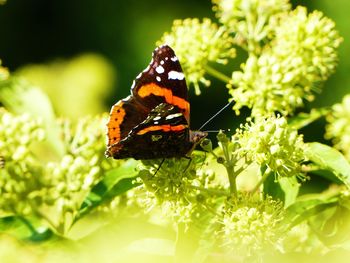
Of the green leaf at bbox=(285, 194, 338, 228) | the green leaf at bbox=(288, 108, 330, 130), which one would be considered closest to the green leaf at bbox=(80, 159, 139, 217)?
the green leaf at bbox=(285, 194, 338, 228)

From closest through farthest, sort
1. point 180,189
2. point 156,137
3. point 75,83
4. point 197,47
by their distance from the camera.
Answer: point 180,189, point 156,137, point 197,47, point 75,83

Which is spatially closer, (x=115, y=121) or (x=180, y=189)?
(x=180, y=189)

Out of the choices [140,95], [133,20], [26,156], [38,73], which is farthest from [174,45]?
[133,20]

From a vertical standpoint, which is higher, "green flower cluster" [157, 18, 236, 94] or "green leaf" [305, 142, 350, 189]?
"green flower cluster" [157, 18, 236, 94]

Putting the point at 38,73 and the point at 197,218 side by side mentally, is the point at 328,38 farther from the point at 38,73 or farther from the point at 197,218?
the point at 38,73

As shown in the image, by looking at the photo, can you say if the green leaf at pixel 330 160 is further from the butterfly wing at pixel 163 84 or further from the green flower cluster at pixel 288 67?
the butterfly wing at pixel 163 84

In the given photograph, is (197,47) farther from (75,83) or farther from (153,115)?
(75,83)

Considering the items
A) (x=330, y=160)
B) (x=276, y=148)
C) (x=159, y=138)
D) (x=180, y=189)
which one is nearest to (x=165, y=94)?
(x=159, y=138)

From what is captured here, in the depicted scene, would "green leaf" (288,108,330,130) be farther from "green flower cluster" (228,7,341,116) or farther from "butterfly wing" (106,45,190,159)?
"butterfly wing" (106,45,190,159)
